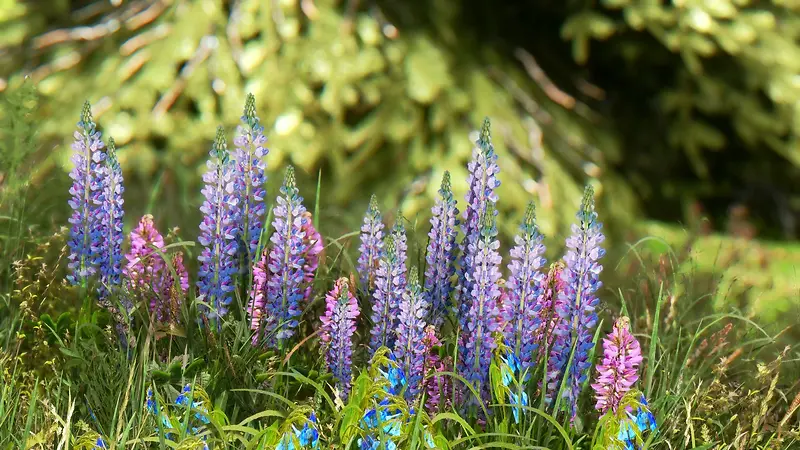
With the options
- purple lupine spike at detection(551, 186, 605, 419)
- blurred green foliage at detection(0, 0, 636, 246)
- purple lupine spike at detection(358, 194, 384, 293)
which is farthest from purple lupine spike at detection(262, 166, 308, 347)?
blurred green foliage at detection(0, 0, 636, 246)

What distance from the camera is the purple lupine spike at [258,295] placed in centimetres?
234

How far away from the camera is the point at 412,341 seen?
2123 mm

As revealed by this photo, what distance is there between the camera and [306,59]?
497 centimetres

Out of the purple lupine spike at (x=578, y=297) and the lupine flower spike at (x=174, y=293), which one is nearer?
the purple lupine spike at (x=578, y=297)

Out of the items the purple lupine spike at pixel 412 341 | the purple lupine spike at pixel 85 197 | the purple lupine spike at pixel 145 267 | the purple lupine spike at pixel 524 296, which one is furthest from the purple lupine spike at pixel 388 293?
the purple lupine spike at pixel 85 197

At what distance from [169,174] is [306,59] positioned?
0.99 m

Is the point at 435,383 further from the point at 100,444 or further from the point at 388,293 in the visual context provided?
the point at 100,444

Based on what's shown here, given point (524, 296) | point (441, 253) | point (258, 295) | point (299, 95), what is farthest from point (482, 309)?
point (299, 95)

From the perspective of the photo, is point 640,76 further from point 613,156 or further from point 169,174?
point 169,174

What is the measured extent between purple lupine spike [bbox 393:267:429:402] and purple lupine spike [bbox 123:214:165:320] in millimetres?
695

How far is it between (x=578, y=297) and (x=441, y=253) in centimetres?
36

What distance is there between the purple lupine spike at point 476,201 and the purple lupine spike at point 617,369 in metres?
0.34

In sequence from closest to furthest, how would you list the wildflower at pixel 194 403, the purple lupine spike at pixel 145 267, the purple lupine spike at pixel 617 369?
the wildflower at pixel 194 403 → the purple lupine spike at pixel 617 369 → the purple lupine spike at pixel 145 267

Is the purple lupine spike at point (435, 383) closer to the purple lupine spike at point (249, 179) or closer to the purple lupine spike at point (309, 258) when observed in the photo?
the purple lupine spike at point (309, 258)
